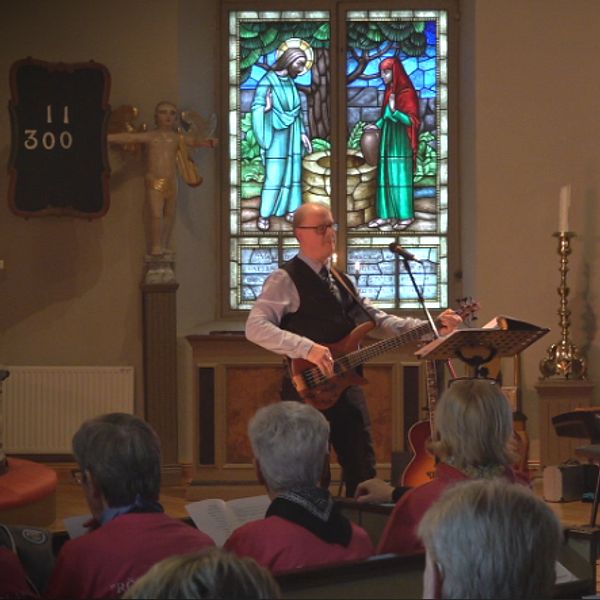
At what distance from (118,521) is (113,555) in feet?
0.37

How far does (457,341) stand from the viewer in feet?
16.1

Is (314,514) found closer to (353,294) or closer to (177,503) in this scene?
(353,294)

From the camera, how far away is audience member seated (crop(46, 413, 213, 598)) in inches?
99.1

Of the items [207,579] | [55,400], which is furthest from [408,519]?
[55,400]

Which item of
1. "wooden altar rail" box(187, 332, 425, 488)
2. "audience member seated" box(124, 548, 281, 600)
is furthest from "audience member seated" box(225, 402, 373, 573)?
"wooden altar rail" box(187, 332, 425, 488)

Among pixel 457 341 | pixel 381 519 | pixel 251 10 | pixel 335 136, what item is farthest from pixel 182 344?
pixel 381 519

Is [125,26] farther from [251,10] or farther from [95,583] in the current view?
[95,583]

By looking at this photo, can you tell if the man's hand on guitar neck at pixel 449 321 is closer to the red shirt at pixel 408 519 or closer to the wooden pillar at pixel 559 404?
the red shirt at pixel 408 519

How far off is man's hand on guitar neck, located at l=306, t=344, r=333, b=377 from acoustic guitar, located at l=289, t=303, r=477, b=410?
96 millimetres

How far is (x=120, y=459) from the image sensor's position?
9.10 feet

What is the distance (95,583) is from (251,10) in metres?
6.85

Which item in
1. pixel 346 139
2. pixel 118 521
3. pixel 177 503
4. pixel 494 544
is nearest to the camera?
pixel 494 544

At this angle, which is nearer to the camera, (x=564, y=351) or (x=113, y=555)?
(x=113, y=555)

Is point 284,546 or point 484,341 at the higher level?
point 484,341
